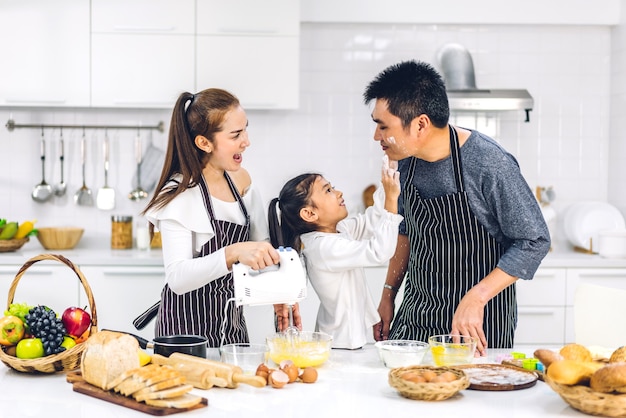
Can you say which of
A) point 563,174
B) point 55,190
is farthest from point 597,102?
point 55,190

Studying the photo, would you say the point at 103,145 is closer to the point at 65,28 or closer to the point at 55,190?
the point at 55,190

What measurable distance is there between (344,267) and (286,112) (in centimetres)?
224

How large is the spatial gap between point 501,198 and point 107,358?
48.9 inches

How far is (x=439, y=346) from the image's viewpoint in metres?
2.11

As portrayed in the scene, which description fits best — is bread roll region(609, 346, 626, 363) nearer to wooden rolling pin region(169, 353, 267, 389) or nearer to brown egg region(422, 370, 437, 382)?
brown egg region(422, 370, 437, 382)

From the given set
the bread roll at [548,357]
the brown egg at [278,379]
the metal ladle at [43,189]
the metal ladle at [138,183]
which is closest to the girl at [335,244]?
the brown egg at [278,379]

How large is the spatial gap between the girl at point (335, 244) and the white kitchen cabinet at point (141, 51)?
1806 millimetres

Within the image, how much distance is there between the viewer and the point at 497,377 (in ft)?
6.53

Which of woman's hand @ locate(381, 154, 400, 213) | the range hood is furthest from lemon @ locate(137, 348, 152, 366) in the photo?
the range hood

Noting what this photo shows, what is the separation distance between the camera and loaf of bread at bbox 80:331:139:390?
1887 millimetres

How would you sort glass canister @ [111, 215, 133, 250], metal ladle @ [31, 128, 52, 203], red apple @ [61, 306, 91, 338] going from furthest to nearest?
metal ladle @ [31, 128, 52, 203]
glass canister @ [111, 215, 133, 250]
red apple @ [61, 306, 91, 338]

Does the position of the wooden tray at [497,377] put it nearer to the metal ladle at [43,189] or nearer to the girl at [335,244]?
the girl at [335,244]

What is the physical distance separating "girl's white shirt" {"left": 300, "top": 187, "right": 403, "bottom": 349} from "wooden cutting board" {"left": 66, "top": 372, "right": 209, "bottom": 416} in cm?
81

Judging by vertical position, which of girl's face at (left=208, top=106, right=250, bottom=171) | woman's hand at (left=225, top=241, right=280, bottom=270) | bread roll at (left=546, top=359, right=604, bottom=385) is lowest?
bread roll at (left=546, top=359, right=604, bottom=385)
